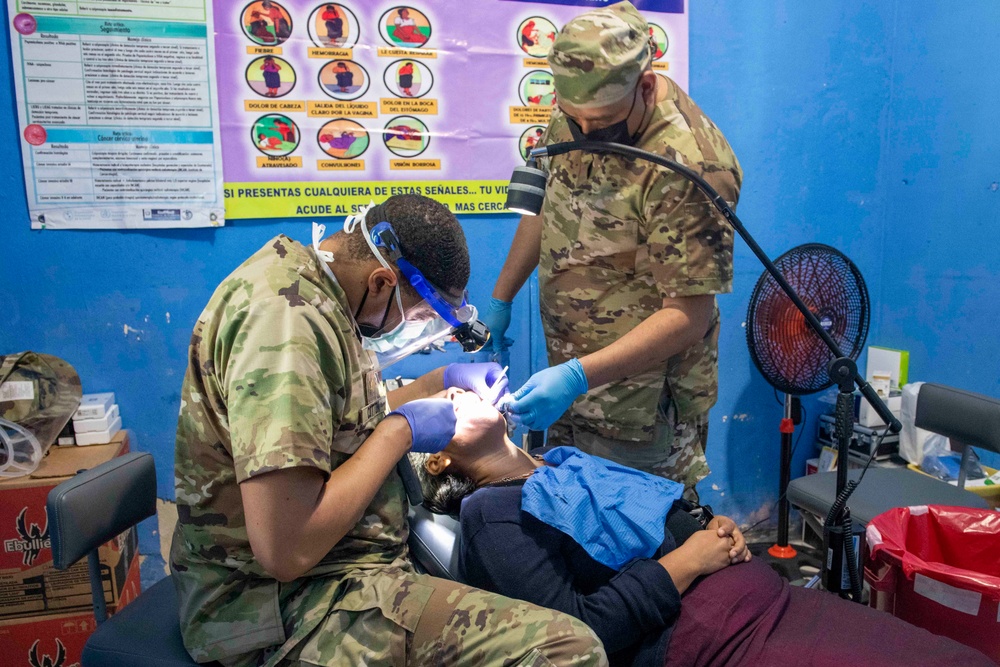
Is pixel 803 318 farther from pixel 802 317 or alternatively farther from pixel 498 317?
pixel 498 317

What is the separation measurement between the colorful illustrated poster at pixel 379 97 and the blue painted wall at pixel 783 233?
0.17 metres

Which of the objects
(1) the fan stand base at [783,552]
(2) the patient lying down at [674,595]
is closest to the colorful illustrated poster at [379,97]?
(2) the patient lying down at [674,595]

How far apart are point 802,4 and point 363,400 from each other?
102 inches

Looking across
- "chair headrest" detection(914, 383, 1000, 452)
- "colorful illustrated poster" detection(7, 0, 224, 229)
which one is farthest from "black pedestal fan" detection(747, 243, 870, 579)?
"colorful illustrated poster" detection(7, 0, 224, 229)

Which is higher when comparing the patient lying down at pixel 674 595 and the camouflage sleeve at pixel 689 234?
the camouflage sleeve at pixel 689 234

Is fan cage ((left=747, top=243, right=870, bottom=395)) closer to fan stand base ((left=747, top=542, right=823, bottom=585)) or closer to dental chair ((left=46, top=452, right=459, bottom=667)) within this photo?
fan stand base ((left=747, top=542, right=823, bottom=585))

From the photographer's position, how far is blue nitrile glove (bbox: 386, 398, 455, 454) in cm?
127

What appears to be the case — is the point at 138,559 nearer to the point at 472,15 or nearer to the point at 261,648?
the point at 261,648

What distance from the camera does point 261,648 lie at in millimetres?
1176

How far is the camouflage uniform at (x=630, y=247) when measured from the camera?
1555 mm

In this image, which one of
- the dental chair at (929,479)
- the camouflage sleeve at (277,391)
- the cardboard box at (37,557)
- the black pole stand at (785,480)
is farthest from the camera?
the black pole stand at (785,480)

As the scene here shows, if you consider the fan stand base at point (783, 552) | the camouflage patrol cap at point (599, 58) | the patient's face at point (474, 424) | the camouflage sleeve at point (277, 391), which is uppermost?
the camouflage patrol cap at point (599, 58)

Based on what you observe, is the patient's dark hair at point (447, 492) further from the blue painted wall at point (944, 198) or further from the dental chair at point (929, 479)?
the blue painted wall at point (944, 198)

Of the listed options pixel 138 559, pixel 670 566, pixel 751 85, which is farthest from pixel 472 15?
pixel 138 559
